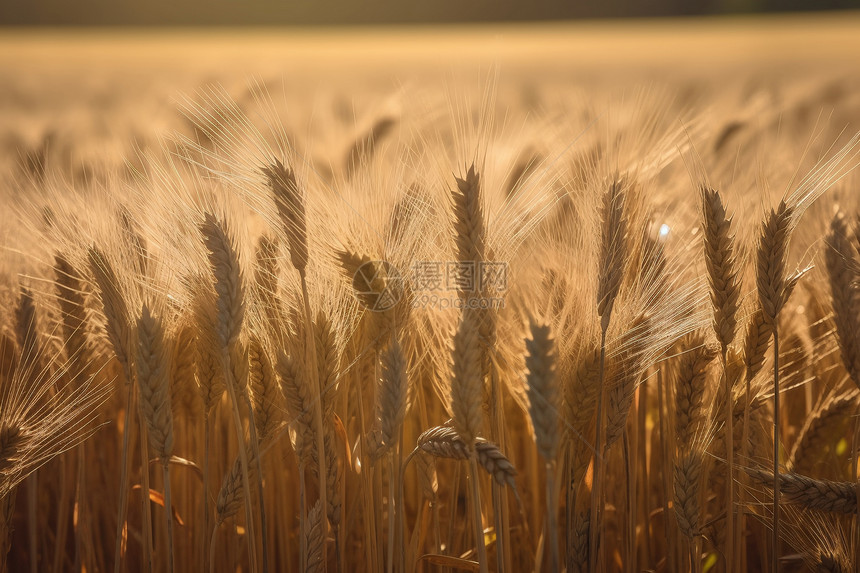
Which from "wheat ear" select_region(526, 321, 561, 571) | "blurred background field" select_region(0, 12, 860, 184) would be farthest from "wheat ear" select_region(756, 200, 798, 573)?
"blurred background field" select_region(0, 12, 860, 184)

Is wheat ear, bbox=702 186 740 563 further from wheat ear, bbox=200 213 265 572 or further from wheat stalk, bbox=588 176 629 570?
wheat ear, bbox=200 213 265 572

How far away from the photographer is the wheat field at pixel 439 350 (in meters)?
0.74

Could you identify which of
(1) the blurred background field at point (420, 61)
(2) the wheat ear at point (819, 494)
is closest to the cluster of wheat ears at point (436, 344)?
(2) the wheat ear at point (819, 494)

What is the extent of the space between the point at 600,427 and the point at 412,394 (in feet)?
1.03

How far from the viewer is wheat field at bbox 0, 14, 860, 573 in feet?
2.44

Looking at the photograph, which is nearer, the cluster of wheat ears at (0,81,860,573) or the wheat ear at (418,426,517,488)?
the wheat ear at (418,426,517,488)

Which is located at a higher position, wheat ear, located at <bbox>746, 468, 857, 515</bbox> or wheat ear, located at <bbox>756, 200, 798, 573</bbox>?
wheat ear, located at <bbox>756, 200, 798, 573</bbox>

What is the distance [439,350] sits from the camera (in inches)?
35.9

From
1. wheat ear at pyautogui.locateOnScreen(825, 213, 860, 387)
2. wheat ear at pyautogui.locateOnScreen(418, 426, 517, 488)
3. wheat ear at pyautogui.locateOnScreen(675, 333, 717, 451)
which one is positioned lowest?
wheat ear at pyautogui.locateOnScreen(418, 426, 517, 488)

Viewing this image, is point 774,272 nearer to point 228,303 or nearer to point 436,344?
point 436,344

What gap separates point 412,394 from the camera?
0.90m

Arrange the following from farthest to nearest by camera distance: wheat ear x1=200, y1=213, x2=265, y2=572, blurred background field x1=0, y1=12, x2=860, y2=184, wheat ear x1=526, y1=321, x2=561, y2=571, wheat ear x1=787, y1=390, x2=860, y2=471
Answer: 1. blurred background field x1=0, y1=12, x2=860, y2=184
2. wheat ear x1=787, y1=390, x2=860, y2=471
3. wheat ear x1=200, y1=213, x2=265, y2=572
4. wheat ear x1=526, y1=321, x2=561, y2=571

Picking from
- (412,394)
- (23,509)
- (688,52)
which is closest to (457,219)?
(412,394)

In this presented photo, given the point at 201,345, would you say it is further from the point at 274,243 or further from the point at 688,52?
the point at 688,52
